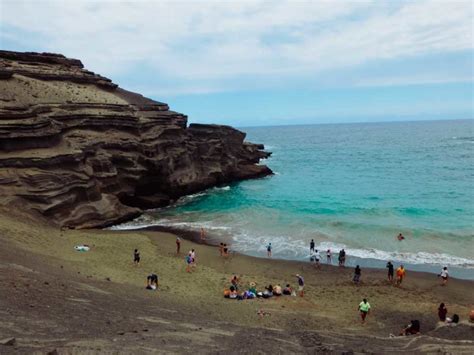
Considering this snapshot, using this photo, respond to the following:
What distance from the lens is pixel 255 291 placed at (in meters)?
23.7

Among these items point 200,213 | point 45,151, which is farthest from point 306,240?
point 45,151

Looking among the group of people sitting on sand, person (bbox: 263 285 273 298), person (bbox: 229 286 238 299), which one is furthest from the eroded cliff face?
person (bbox: 263 285 273 298)

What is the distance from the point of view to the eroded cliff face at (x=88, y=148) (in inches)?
1331

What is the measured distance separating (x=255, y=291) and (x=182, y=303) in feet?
17.2

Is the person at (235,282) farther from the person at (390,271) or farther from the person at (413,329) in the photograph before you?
the person at (390,271)

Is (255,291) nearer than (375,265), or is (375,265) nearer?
(255,291)

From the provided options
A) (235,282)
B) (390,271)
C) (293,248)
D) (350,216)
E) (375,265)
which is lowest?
(375,265)

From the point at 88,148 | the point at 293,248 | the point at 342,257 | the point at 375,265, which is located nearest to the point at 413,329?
the point at 342,257

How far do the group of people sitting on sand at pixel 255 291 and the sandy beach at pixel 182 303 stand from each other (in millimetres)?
516

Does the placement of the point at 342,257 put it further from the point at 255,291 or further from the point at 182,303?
the point at 182,303

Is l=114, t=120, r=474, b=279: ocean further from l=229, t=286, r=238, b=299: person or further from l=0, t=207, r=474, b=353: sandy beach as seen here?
l=229, t=286, r=238, b=299: person

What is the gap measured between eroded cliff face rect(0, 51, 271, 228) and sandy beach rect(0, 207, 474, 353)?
144 inches

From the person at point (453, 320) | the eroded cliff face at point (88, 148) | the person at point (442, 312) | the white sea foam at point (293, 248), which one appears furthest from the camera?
the eroded cliff face at point (88, 148)

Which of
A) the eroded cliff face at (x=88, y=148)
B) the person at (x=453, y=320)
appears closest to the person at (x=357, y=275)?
the person at (x=453, y=320)
